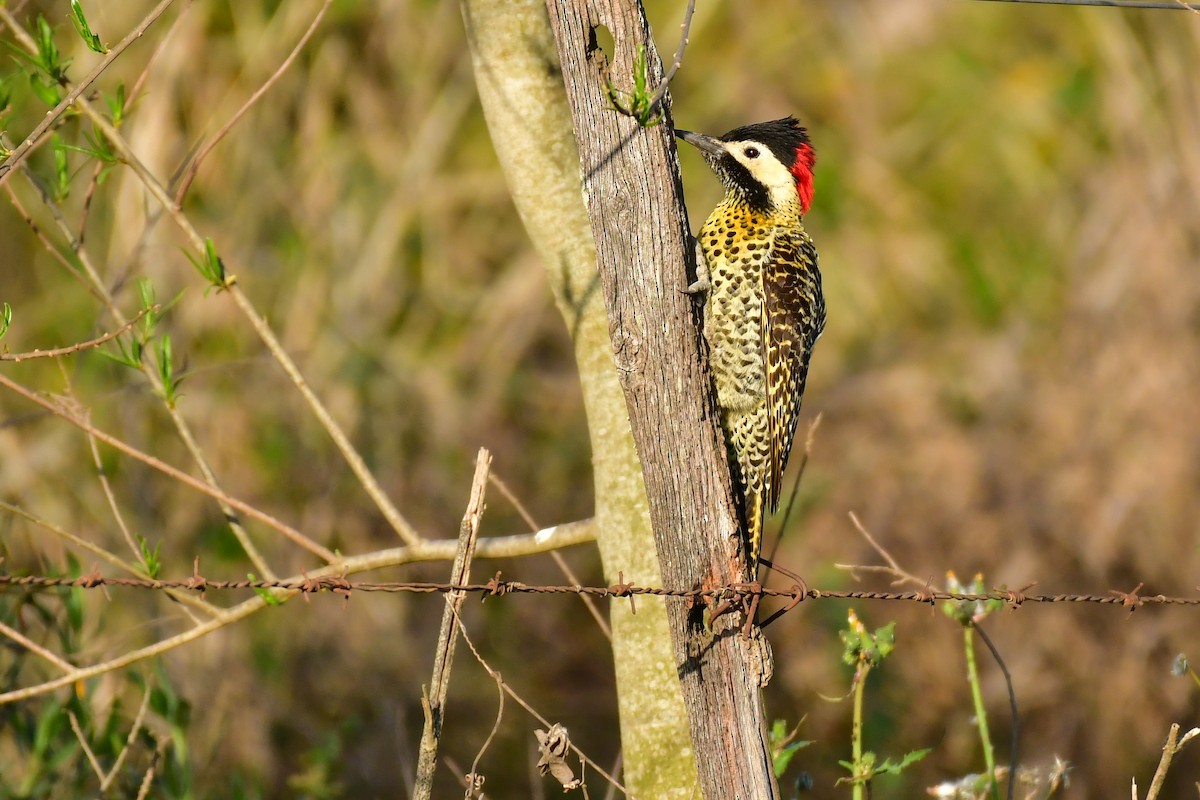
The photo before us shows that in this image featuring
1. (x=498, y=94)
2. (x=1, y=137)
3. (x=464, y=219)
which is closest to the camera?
(x=1, y=137)

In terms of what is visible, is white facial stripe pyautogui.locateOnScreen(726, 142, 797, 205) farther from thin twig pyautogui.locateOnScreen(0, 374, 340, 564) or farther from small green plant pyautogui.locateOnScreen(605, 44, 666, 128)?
thin twig pyautogui.locateOnScreen(0, 374, 340, 564)

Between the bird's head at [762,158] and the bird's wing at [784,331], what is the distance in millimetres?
148

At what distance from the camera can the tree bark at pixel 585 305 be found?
3314mm

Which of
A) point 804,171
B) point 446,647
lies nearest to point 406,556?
point 446,647

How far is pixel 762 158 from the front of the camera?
13.7 feet

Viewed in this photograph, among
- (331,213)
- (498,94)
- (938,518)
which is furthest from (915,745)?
(498,94)

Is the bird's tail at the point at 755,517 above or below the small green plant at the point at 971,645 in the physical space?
above

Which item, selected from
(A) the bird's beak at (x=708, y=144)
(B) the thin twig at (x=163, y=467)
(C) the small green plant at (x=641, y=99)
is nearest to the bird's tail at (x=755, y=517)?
(A) the bird's beak at (x=708, y=144)

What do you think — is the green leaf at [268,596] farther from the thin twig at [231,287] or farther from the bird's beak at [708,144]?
the bird's beak at [708,144]

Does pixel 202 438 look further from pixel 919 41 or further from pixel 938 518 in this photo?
pixel 919 41

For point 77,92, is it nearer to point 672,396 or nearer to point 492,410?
point 672,396

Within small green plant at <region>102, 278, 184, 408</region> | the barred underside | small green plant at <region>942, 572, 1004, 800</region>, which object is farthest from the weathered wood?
the barred underside

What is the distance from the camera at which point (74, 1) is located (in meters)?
2.56

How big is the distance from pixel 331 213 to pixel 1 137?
4777 mm
